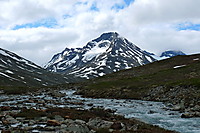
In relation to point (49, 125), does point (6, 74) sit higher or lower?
higher

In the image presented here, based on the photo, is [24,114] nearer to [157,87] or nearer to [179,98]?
[179,98]

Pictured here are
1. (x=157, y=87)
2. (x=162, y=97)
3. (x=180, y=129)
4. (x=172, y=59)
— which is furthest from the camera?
(x=172, y=59)

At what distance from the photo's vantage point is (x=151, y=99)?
49.9 m

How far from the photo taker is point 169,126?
22.5m

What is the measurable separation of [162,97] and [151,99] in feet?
7.97

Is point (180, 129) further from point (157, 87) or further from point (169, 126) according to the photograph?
point (157, 87)

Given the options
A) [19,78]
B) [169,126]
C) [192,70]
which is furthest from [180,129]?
[19,78]

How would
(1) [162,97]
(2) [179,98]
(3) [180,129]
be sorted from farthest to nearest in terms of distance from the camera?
(1) [162,97]
(2) [179,98]
(3) [180,129]

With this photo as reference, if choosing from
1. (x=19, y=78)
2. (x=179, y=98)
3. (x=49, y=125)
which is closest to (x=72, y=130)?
(x=49, y=125)

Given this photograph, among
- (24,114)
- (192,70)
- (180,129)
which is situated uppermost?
(192,70)

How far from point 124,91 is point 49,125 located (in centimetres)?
4474

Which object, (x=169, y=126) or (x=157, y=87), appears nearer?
(x=169, y=126)

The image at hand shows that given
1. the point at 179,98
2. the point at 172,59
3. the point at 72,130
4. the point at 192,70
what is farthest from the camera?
the point at 172,59

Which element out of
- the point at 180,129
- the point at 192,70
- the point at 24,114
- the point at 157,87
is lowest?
the point at 180,129
